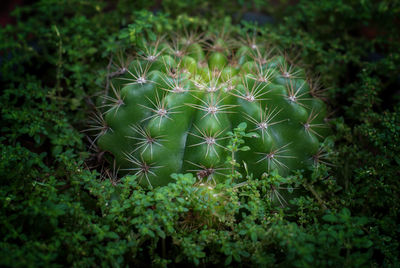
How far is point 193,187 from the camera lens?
1.82 meters

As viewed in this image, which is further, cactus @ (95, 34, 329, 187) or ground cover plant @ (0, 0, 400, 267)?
cactus @ (95, 34, 329, 187)

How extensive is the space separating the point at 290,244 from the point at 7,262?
3.73 feet

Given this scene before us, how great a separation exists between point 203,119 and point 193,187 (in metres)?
0.39

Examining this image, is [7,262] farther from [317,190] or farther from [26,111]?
[317,190]

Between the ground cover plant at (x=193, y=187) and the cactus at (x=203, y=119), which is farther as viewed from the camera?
the cactus at (x=203, y=119)

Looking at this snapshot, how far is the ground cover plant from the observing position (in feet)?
5.06

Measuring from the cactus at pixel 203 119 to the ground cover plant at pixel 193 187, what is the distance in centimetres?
8

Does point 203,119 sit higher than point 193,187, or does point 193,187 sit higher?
point 203,119

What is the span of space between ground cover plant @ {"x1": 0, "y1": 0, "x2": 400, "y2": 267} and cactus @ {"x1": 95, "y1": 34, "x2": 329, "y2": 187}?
84 mm

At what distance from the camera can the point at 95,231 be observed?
1.55 m

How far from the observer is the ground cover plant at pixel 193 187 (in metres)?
1.54

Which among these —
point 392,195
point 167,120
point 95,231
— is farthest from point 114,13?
point 392,195

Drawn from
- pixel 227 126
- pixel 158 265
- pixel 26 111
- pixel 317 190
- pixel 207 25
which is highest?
pixel 207 25

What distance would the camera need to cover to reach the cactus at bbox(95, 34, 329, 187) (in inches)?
76.0
